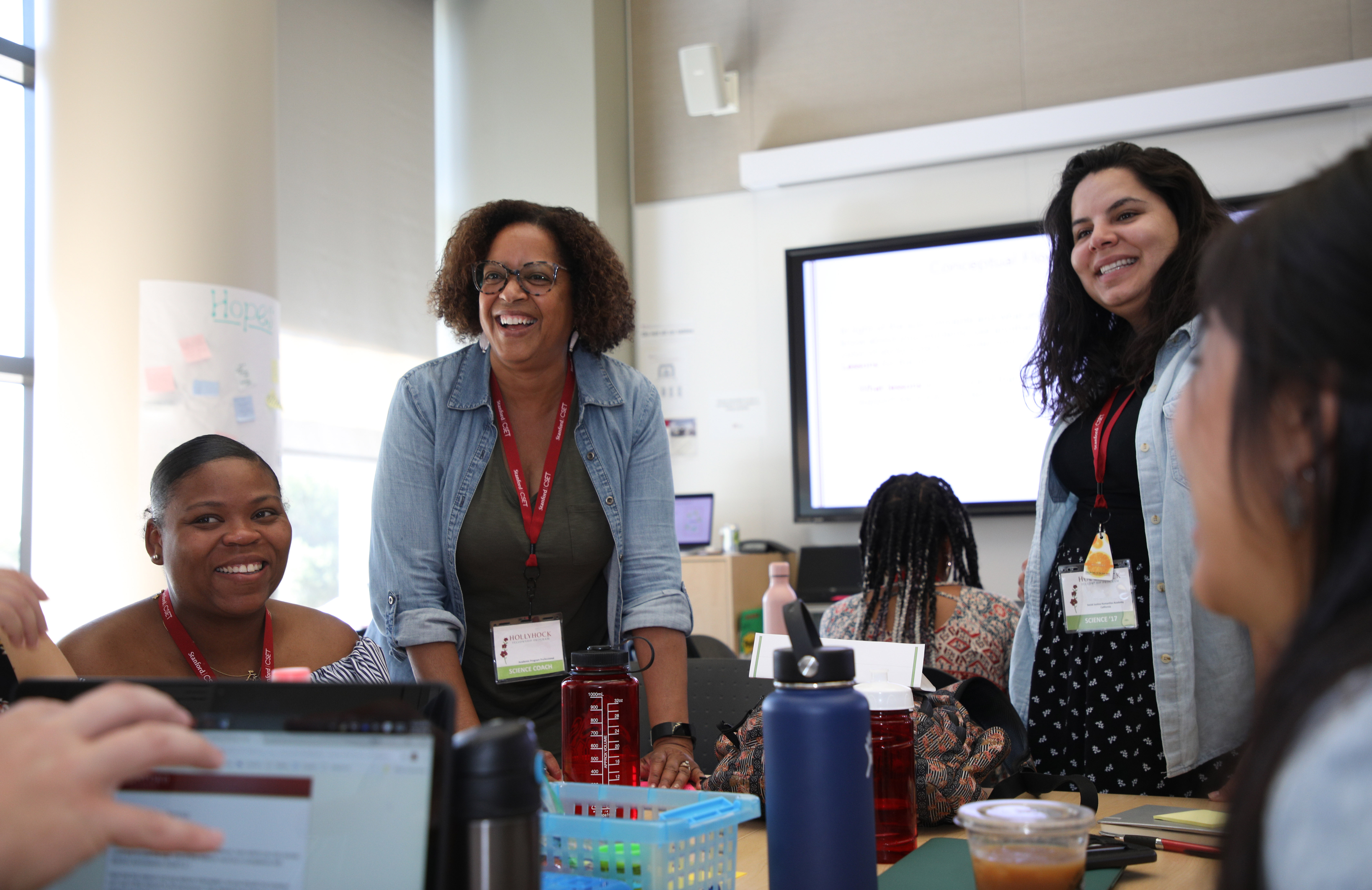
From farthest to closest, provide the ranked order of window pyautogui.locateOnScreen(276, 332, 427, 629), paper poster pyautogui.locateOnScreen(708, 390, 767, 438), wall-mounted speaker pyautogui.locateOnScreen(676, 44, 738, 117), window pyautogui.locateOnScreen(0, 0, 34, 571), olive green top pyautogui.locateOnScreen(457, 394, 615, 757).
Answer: paper poster pyautogui.locateOnScreen(708, 390, 767, 438)
wall-mounted speaker pyautogui.locateOnScreen(676, 44, 738, 117)
window pyautogui.locateOnScreen(276, 332, 427, 629)
window pyautogui.locateOnScreen(0, 0, 34, 571)
olive green top pyautogui.locateOnScreen(457, 394, 615, 757)

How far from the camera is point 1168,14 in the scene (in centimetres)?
434

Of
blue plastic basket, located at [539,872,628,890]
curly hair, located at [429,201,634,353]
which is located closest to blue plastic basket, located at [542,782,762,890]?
blue plastic basket, located at [539,872,628,890]

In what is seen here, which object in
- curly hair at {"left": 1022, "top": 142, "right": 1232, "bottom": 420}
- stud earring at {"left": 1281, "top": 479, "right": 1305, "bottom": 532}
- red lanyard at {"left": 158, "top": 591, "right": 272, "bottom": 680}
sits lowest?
red lanyard at {"left": 158, "top": 591, "right": 272, "bottom": 680}

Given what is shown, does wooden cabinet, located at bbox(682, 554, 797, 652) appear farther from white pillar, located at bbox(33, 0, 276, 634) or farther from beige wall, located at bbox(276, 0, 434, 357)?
white pillar, located at bbox(33, 0, 276, 634)

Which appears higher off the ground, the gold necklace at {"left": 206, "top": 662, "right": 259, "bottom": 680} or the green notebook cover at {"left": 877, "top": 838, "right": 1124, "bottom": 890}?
the gold necklace at {"left": 206, "top": 662, "right": 259, "bottom": 680}

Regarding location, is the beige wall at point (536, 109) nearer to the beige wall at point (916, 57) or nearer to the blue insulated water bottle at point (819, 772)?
the beige wall at point (916, 57)

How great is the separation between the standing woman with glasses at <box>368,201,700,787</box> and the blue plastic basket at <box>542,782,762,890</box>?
72cm

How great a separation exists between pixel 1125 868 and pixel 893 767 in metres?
0.25

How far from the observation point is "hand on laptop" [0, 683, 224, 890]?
552 millimetres

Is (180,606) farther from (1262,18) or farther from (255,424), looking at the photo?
(1262,18)

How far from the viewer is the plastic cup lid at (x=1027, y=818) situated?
2.66 ft

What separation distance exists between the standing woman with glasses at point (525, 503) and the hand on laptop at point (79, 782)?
41.1 inches

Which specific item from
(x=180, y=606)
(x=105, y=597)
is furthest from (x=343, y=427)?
(x=180, y=606)

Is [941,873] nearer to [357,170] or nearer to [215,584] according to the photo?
[215,584]
